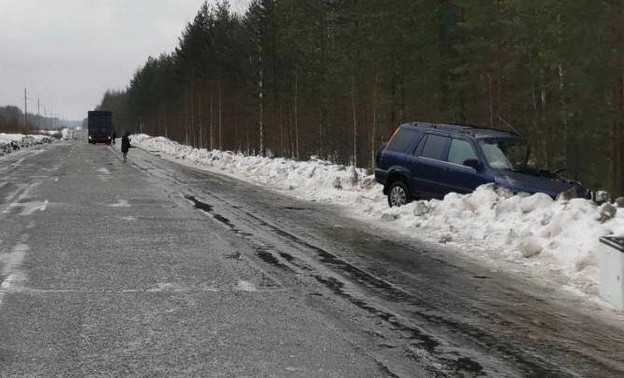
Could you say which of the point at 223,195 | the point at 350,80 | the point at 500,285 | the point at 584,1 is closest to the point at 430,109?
the point at 350,80

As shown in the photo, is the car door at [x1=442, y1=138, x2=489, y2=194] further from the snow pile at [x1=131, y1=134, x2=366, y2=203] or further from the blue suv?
A: the snow pile at [x1=131, y1=134, x2=366, y2=203]

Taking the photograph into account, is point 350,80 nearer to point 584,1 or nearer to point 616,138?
point 584,1

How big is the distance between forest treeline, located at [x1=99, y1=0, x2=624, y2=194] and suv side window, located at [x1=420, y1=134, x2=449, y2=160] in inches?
427

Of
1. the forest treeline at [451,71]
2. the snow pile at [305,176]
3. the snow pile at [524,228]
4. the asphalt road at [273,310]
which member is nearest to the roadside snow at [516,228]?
the snow pile at [524,228]

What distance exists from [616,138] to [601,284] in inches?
654

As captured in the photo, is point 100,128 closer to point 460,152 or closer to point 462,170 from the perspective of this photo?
point 460,152

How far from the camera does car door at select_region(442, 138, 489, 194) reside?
1191cm

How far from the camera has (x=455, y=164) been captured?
1241cm

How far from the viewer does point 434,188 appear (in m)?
12.7

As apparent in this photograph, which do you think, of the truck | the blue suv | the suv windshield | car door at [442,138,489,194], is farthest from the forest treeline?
the truck

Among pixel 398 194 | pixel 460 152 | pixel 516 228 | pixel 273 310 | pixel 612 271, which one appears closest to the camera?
pixel 273 310

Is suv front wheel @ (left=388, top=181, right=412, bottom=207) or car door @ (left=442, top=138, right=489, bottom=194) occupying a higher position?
car door @ (left=442, top=138, right=489, bottom=194)

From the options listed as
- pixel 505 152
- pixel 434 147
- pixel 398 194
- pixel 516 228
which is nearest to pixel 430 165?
pixel 434 147

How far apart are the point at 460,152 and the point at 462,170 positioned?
0.37 m
